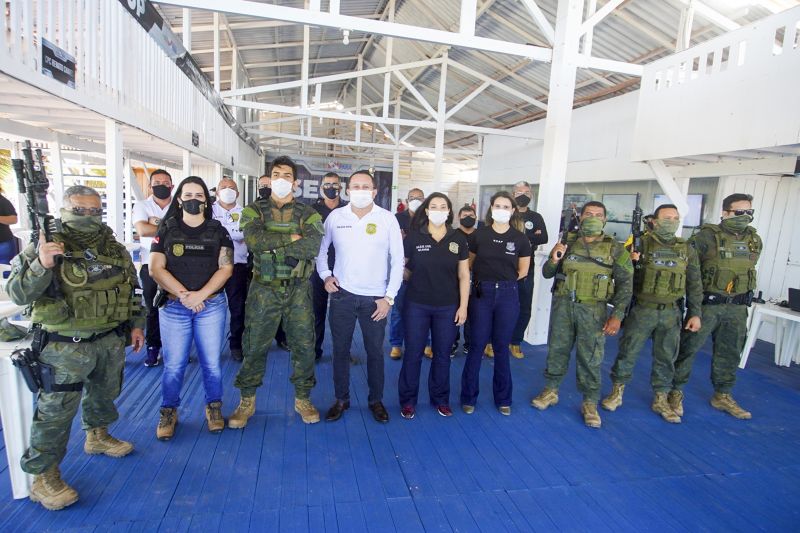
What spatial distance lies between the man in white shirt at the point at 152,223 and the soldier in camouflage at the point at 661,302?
346 cm

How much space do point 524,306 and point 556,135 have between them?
5.73ft

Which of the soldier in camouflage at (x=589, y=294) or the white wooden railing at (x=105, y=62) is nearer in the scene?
the white wooden railing at (x=105, y=62)

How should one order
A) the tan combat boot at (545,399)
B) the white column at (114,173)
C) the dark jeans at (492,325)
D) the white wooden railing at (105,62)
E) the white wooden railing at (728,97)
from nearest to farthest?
the white wooden railing at (105,62), the dark jeans at (492,325), the white wooden railing at (728,97), the tan combat boot at (545,399), the white column at (114,173)

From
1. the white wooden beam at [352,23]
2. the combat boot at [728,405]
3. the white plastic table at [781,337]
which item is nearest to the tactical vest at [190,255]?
the white wooden beam at [352,23]

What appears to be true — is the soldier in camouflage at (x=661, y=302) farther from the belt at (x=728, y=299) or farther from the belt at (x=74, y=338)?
the belt at (x=74, y=338)

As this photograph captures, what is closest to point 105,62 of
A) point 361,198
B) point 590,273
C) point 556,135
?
point 361,198

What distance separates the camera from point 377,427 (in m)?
2.74

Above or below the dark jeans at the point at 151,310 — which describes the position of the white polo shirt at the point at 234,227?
above

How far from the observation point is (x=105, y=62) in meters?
3.17

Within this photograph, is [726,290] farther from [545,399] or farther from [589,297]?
[545,399]

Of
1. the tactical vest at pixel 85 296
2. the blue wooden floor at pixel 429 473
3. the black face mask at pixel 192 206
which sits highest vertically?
the black face mask at pixel 192 206

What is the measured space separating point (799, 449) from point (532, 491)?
1.99m

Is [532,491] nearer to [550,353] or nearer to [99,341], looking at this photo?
[550,353]

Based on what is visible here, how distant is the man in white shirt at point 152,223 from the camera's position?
124 inches
